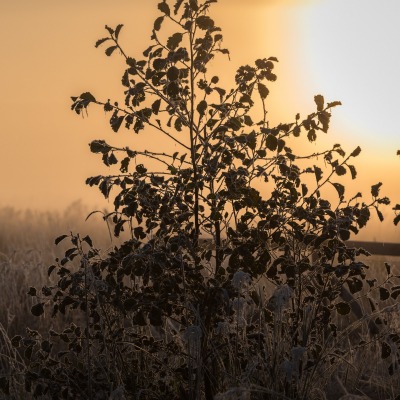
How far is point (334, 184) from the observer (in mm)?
4520

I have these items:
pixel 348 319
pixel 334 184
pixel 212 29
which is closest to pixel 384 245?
pixel 348 319

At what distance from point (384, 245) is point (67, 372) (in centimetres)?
366

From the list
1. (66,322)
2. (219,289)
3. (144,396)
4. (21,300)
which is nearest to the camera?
(219,289)

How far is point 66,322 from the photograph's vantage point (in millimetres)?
8273

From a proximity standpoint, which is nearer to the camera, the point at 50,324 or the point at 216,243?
the point at 216,243

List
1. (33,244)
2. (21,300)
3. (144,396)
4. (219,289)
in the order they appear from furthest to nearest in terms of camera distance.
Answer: (33,244), (21,300), (144,396), (219,289)

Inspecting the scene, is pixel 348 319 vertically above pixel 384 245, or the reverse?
pixel 384 245

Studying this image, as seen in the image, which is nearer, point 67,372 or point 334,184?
point 334,184

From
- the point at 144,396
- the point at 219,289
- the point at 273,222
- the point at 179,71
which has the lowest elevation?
the point at 144,396

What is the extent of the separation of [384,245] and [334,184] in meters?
3.18

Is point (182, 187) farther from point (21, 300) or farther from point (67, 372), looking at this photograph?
point (21, 300)

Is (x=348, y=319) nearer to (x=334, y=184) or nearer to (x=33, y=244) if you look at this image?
(x=334, y=184)

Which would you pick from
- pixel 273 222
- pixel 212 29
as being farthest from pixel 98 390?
pixel 212 29

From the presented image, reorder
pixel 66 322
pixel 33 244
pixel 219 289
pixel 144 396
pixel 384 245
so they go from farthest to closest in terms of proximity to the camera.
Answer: pixel 33 244 → pixel 66 322 → pixel 384 245 → pixel 144 396 → pixel 219 289
